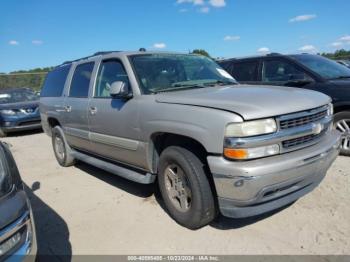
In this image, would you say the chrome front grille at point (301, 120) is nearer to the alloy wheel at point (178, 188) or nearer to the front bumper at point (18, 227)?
the alloy wheel at point (178, 188)

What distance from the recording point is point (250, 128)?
2.84 meters

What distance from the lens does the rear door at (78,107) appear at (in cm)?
503

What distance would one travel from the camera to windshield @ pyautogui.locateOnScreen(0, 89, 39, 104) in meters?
11.9

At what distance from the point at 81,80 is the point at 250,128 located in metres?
3.39

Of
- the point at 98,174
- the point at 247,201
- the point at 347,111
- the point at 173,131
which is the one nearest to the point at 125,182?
the point at 98,174

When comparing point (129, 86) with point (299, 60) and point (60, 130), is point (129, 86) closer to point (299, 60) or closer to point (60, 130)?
point (60, 130)

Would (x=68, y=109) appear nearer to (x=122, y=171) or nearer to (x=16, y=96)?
(x=122, y=171)

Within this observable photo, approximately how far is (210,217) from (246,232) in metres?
0.42

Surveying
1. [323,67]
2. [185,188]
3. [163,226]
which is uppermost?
[323,67]

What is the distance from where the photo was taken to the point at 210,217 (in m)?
3.32

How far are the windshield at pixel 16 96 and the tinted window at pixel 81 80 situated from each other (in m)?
7.36

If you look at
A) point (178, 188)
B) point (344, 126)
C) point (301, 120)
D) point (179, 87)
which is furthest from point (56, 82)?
point (344, 126)

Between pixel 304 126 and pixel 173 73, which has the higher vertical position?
pixel 173 73

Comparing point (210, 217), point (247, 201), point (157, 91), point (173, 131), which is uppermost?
point (157, 91)
